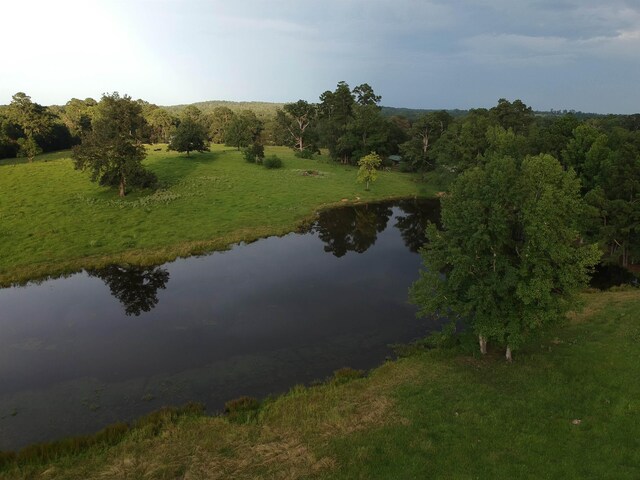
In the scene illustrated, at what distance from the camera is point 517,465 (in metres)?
15.7

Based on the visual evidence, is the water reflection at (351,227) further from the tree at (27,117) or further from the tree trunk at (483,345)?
the tree at (27,117)

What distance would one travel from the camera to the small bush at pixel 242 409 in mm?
20250

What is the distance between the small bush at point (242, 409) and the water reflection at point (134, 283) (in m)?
14.7

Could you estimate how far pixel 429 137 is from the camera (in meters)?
97.3

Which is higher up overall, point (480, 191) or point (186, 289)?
point (480, 191)

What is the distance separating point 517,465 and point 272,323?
19128mm

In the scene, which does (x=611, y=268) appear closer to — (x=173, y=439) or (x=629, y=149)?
(x=629, y=149)

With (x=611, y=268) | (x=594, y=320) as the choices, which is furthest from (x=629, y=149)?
(x=594, y=320)

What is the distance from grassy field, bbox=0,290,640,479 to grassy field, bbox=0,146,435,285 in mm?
27012

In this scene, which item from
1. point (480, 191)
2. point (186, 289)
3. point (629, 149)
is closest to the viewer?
point (480, 191)

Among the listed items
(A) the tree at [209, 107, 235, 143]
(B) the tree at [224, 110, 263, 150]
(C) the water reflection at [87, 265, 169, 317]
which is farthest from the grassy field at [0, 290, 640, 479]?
(A) the tree at [209, 107, 235, 143]

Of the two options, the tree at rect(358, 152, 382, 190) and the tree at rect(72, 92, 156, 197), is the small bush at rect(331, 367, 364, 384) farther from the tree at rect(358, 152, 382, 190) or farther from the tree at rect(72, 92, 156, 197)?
the tree at rect(358, 152, 382, 190)

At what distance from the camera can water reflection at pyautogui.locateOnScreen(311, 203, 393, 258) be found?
5047cm

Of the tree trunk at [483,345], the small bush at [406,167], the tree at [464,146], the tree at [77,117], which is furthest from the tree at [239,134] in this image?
the tree trunk at [483,345]
